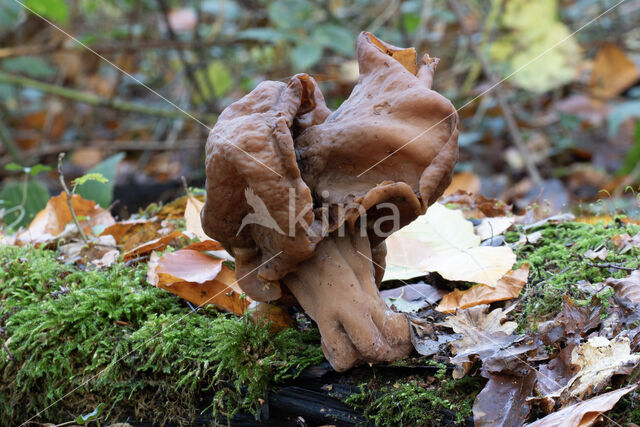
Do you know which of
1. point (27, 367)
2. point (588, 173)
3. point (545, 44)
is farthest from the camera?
point (588, 173)

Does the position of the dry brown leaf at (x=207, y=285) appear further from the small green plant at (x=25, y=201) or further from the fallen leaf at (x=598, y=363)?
the small green plant at (x=25, y=201)

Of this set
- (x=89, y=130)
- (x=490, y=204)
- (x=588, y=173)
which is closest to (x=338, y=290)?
(x=490, y=204)

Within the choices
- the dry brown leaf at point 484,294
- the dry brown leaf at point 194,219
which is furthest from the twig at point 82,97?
the dry brown leaf at point 484,294

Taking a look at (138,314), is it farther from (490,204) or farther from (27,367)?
(490,204)

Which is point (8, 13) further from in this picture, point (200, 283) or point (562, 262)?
point (562, 262)

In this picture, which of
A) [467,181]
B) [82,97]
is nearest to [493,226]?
[467,181]

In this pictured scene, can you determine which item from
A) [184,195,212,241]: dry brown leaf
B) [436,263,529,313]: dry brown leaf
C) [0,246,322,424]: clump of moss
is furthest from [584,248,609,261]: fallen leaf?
[184,195,212,241]: dry brown leaf
